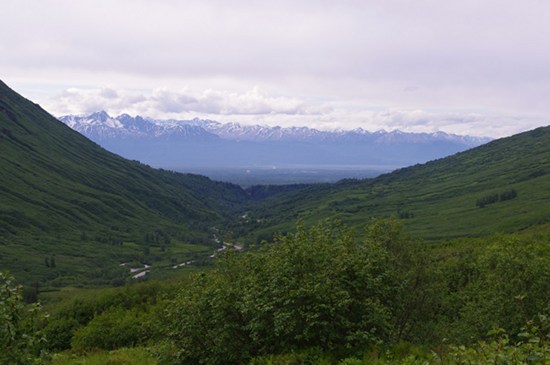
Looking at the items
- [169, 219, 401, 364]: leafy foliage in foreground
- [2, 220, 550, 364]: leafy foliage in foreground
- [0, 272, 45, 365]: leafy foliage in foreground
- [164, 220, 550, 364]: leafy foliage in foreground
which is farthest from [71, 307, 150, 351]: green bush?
[0, 272, 45, 365]: leafy foliage in foreground

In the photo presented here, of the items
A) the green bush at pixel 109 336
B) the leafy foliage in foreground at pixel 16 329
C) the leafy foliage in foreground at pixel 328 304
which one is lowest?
the green bush at pixel 109 336

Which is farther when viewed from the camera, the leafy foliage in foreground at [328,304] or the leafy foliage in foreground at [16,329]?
the leafy foliage in foreground at [328,304]

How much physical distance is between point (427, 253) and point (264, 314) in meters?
19.2

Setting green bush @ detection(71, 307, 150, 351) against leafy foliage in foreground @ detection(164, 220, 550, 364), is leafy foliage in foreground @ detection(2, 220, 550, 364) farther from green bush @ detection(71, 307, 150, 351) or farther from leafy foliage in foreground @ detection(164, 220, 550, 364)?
green bush @ detection(71, 307, 150, 351)

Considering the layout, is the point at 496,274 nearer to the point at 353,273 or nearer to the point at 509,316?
the point at 509,316

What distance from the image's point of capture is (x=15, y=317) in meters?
15.0

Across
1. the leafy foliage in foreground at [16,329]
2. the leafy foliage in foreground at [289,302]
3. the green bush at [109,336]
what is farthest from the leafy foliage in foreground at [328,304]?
the green bush at [109,336]

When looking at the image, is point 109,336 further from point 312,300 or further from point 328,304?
point 328,304

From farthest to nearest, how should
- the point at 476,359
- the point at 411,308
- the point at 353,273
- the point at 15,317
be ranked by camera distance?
the point at 411,308 → the point at 353,273 → the point at 15,317 → the point at 476,359

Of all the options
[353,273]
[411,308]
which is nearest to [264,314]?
[353,273]

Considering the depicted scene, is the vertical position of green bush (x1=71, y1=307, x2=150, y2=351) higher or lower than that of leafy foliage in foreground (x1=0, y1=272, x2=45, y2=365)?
lower

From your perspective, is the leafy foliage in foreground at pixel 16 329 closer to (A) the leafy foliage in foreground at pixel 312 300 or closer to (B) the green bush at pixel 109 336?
(A) the leafy foliage in foreground at pixel 312 300

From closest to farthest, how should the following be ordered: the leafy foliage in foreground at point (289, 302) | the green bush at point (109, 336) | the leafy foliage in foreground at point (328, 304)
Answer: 1. the leafy foliage in foreground at point (328, 304)
2. the leafy foliage in foreground at point (289, 302)
3. the green bush at point (109, 336)

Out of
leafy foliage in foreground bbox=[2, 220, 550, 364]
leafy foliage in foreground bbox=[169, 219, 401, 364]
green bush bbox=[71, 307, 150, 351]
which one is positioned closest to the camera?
leafy foliage in foreground bbox=[2, 220, 550, 364]
